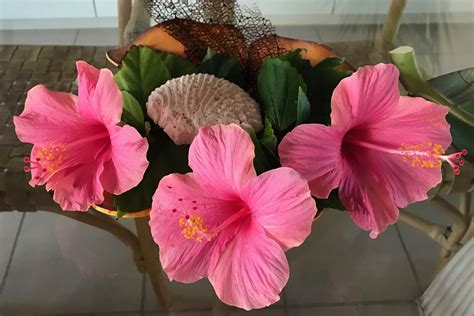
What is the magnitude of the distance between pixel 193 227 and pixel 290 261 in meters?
0.68

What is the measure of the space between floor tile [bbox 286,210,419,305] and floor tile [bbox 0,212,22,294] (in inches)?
→ 21.7

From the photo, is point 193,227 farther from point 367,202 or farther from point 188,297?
point 188,297

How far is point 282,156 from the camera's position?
1.34 feet

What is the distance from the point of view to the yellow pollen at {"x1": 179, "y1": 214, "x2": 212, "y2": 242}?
15.4 inches

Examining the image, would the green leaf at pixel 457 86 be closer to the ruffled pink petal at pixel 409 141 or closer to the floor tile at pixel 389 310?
the ruffled pink petal at pixel 409 141

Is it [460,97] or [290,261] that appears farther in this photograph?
[290,261]

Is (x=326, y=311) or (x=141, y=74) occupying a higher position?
(x=141, y=74)

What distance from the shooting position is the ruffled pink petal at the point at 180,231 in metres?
0.40

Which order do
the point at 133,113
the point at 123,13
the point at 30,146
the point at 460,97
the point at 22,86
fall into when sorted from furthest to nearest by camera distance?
the point at 123,13
the point at 22,86
the point at 30,146
the point at 460,97
the point at 133,113

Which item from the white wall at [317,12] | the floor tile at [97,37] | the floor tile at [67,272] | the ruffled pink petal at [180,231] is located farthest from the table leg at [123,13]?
the ruffled pink petal at [180,231]

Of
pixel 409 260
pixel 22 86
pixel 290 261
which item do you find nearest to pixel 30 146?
pixel 22 86

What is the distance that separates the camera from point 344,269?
1.08 metres

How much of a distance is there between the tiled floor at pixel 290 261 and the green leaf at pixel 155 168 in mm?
533

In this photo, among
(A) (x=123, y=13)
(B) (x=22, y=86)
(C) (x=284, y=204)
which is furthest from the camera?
(A) (x=123, y=13)
